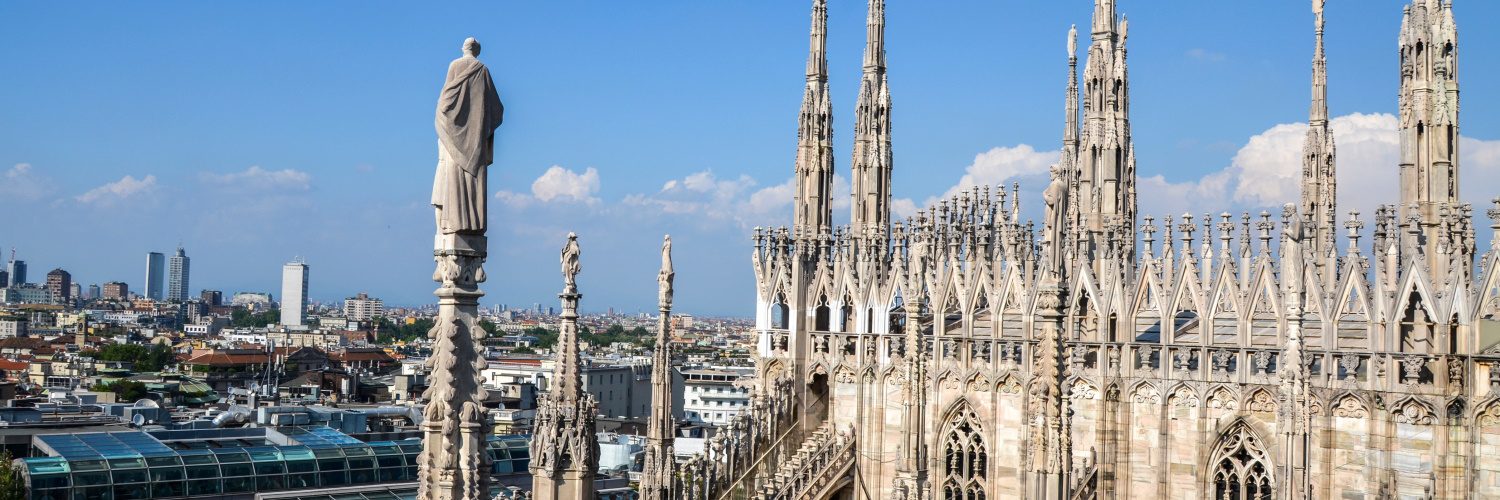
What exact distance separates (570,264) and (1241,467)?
37.5 feet

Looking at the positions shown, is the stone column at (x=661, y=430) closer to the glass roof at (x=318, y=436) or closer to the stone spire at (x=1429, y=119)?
the stone spire at (x=1429, y=119)

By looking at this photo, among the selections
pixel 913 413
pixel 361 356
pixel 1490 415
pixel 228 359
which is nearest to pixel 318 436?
pixel 913 413

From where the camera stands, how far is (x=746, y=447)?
2450cm

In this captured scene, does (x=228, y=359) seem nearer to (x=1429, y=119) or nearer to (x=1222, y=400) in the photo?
(x=1222, y=400)

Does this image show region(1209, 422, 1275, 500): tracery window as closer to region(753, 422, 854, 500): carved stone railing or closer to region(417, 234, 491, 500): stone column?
region(753, 422, 854, 500): carved stone railing

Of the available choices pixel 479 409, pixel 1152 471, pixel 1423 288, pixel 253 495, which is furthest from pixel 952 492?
pixel 253 495

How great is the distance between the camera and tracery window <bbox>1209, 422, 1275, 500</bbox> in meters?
19.9

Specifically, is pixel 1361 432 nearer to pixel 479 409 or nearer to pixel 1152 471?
pixel 1152 471

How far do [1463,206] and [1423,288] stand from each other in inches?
64.6

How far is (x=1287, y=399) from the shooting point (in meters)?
15.3

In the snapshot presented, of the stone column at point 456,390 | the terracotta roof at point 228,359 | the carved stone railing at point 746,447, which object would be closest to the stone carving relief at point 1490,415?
the carved stone railing at point 746,447

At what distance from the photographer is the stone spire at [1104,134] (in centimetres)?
2530

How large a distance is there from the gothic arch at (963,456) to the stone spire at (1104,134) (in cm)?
394

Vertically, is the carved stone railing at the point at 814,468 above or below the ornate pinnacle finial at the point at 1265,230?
below
